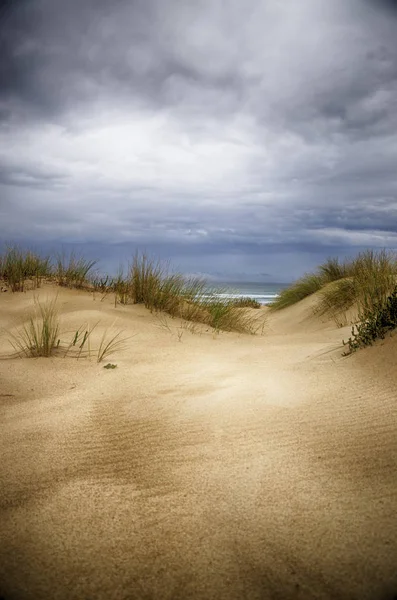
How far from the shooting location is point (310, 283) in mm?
12133

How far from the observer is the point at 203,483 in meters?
1.94

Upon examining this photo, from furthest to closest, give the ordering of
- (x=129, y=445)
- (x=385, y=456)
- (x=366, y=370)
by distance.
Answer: (x=366, y=370) < (x=129, y=445) < (x=385, y=456)

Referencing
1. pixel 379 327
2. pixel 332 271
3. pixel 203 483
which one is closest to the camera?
pixel 203 483

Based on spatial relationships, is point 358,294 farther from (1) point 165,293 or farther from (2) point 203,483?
(2) point 203,483

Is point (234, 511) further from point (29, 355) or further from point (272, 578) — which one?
point (29, 355)

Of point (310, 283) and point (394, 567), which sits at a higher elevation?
point (310, 283)

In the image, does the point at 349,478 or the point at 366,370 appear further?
the point at 366,370

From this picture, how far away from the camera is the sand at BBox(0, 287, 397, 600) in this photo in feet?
4.48

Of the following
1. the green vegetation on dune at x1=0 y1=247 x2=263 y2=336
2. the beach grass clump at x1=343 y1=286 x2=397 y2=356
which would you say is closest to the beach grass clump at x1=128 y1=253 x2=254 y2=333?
the green vegetation on dune at x1=0 y1=247 x2=263 y2=336

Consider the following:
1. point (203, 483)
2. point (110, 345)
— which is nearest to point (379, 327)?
point (203, 483)

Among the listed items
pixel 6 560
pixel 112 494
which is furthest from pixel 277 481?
pixel 6 560

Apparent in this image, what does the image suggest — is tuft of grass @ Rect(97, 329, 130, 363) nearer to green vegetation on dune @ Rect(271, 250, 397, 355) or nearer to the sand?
the sand

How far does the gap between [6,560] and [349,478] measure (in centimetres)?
148

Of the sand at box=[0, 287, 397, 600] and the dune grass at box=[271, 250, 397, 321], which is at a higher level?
the dune grass at box=[271, 250, 397, 321]
